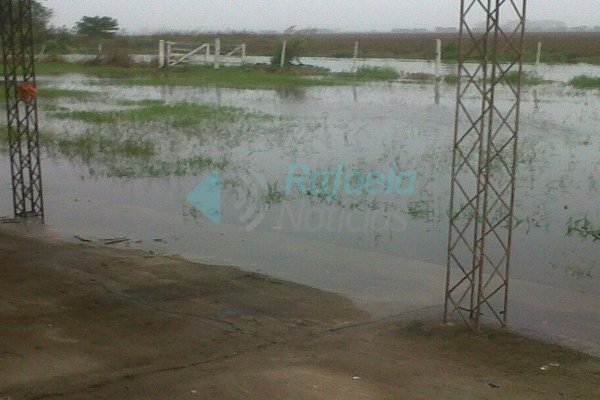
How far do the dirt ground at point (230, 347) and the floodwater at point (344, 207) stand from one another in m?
0.60

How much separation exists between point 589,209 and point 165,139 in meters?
8.74

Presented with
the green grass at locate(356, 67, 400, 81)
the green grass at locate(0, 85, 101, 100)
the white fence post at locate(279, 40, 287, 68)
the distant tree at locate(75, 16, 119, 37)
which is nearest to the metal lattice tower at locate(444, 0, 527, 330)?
the green grass at locate(0, 85, 101, 100)

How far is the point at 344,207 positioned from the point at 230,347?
198 inches

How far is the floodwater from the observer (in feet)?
25.2

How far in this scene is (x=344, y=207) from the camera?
1060 cm

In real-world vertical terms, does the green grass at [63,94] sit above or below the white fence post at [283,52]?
below

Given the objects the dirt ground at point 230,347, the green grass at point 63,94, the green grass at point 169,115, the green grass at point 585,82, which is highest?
the green grass at point 585,82

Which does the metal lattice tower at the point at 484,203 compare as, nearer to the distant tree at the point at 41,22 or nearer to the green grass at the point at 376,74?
the green grass at the point at 376,74

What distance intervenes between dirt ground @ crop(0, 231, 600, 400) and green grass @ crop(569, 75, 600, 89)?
23.2 meters

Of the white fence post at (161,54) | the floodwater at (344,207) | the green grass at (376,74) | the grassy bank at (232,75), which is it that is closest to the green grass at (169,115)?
the floodwater at (344,207)

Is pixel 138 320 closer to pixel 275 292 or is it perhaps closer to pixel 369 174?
pixel 275 292

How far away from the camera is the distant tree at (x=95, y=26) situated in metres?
65.2

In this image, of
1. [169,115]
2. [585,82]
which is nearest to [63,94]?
[169,115]

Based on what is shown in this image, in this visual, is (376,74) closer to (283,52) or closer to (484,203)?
(283,52)
